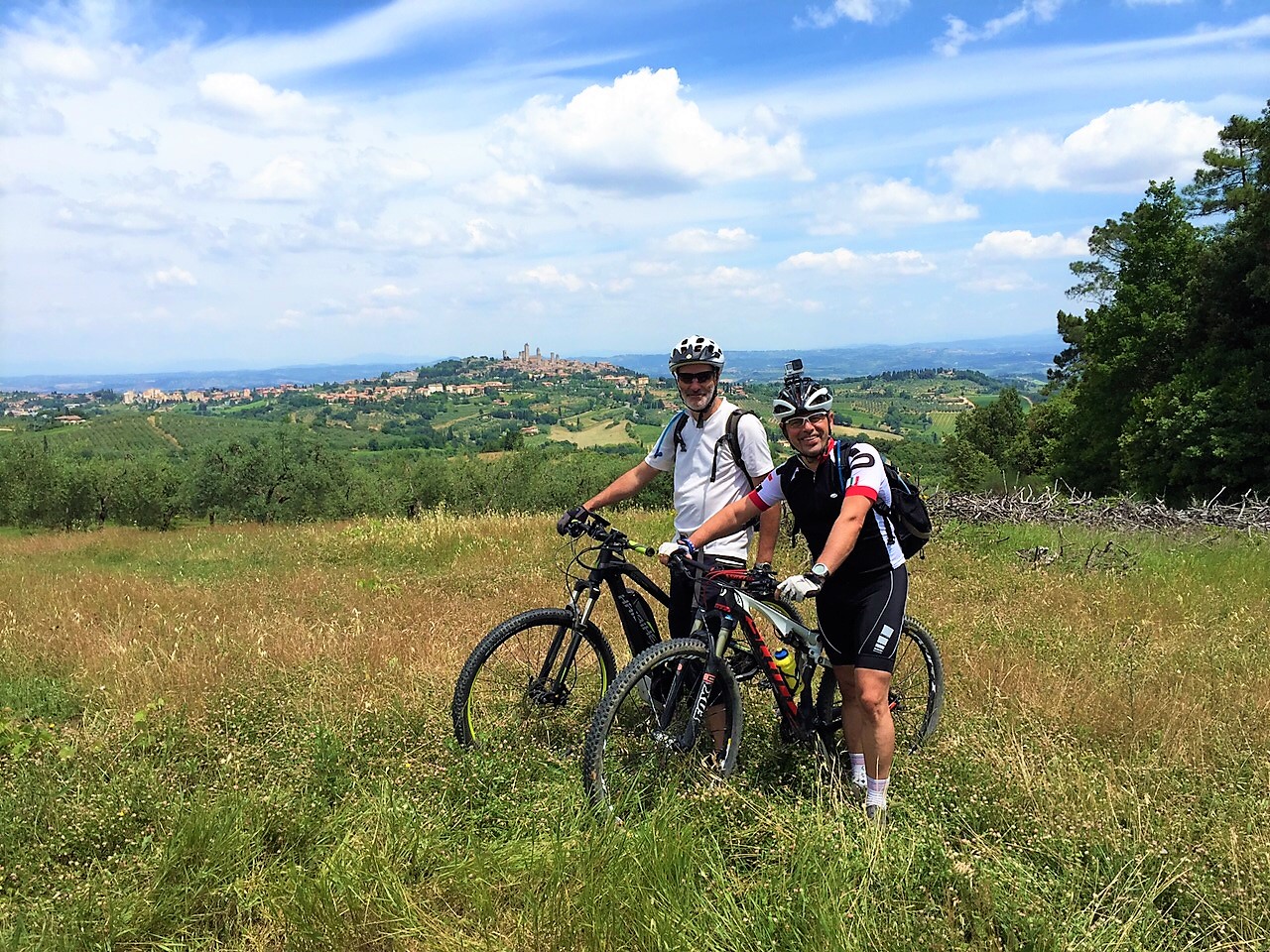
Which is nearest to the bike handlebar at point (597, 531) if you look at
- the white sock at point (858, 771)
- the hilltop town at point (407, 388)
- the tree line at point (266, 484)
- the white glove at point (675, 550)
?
the white glove at point (675, 550)

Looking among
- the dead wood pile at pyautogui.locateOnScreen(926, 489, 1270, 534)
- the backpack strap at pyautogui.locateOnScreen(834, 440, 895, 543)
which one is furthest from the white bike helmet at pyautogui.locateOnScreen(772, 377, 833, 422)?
the dead wood pile at pyautogui.locateOnScreen(926, 489, 1270, 534)

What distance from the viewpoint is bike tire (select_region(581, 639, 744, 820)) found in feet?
11.4

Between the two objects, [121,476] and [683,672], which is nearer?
[683,672]

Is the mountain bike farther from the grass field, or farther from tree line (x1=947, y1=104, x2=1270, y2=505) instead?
tree line (x1=947, y1=104, x2=1270, y2=505)

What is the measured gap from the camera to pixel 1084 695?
4.92m

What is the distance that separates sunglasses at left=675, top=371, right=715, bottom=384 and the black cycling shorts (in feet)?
4.31

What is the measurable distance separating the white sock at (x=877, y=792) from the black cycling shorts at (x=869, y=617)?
0.56m

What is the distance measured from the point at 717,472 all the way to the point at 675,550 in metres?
0.57

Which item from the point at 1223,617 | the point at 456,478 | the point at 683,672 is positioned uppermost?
the point at 683,672

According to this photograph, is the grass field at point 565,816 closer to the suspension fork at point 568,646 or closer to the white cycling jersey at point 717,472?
the suspension fork at point 568,646

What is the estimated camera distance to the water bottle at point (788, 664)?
4.02 m

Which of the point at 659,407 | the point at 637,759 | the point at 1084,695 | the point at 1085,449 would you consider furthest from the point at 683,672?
the point at 659,407

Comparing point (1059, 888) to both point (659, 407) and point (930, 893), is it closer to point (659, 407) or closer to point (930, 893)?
point (930, 893)

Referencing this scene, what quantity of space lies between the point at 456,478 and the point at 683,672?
54045mm
